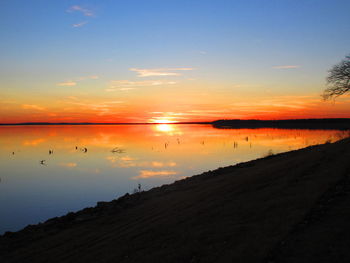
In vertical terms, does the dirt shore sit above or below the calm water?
above

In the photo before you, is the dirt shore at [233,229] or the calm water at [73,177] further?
the calm water at [73,177]

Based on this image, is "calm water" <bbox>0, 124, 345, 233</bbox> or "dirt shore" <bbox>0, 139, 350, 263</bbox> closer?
"dirt shore" <bbox>0, 139, 350, 263</bbox>

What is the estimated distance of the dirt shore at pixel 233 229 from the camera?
17.9 feet

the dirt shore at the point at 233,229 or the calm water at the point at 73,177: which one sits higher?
the dirt shore at the point at 233,229

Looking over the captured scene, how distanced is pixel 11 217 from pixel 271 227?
48.5 feet

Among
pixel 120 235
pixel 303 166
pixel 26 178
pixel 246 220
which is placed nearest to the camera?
pixel 246 220

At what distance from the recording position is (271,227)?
6.28 meters

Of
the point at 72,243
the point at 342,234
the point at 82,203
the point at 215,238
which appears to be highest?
the point at 342,234

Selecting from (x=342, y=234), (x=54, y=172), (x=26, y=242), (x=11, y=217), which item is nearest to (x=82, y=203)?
(x=11, y=217)

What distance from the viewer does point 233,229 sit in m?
6.73

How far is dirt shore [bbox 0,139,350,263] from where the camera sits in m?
5.46

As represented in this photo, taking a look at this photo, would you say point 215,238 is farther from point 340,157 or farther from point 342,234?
point 340,157

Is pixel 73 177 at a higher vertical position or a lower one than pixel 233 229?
lower

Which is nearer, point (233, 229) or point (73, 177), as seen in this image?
point (233, 229)
